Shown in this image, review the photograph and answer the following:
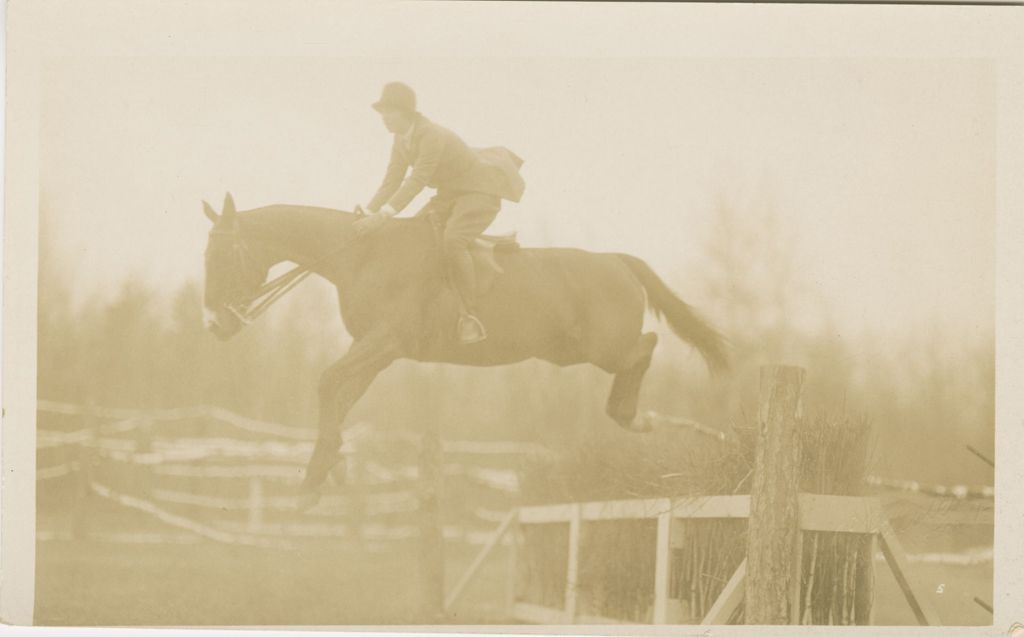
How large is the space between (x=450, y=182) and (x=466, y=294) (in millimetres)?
542

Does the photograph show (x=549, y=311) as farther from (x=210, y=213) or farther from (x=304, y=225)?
(x=210, y=213)

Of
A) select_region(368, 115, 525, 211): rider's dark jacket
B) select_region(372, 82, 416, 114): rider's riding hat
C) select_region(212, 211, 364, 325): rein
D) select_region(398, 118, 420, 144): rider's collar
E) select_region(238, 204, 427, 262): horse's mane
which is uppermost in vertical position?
select_region(372, 82, 416, 114): rider's riding hat

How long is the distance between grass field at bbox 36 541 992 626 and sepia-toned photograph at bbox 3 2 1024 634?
15 millimetres

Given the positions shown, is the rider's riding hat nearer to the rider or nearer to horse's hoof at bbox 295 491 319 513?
the rider

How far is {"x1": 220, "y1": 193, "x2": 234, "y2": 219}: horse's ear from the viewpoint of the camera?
590 cm

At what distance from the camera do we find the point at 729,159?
19.6ft

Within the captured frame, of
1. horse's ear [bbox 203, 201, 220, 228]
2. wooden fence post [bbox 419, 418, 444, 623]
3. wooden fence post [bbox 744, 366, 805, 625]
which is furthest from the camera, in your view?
horse's ear [bbox 203, 201, 220, 228]

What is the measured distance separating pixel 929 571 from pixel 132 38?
4.54 m

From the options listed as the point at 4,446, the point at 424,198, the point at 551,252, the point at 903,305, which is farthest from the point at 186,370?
the point at 903,305

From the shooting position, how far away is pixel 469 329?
19.5 ft

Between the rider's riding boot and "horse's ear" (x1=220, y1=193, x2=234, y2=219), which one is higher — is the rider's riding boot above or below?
below

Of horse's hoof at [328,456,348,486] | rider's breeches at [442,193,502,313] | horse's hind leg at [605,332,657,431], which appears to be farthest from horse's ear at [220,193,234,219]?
horse's hind leg at [605,332,657,431]

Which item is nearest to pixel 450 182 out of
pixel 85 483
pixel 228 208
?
pixel 228 208

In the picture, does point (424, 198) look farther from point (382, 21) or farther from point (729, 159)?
point (729, 159)
